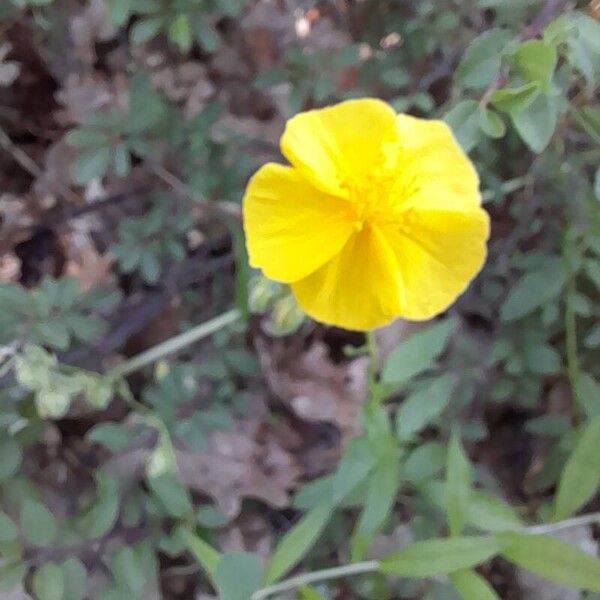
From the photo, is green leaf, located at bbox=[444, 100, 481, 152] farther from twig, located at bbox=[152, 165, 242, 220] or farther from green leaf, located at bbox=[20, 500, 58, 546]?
green leaf, located at bbox=[20, 500, 58, 546]

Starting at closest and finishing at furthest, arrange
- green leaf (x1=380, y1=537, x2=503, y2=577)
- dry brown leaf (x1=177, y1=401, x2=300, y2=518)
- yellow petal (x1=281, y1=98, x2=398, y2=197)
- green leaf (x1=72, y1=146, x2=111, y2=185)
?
yellow petal (x1=281, y1=98, x2=398, y2=197) < green leaf (x1=380, y1=537, x2=503, y2=577) < green leaf (x1=72, y1=146, x2=111, y2=185) < dry brown leaf (x1=177, y1=401, x2=300, y2=518)

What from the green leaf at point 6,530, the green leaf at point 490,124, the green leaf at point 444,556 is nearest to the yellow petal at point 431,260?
the green leaf at point 490,124

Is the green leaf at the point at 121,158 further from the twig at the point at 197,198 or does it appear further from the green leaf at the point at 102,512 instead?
the green leaf at the point at 102,512

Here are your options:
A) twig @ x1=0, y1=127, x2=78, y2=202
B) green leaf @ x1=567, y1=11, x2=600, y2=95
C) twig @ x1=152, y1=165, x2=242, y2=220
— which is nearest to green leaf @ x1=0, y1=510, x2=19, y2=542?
twig @ x1=152, y1=165, x2=242, y2=220

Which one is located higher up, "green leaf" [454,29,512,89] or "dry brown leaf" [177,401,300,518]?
"green leaf" [454,29,512,89]

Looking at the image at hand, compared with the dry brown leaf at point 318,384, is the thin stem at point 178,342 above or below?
above
